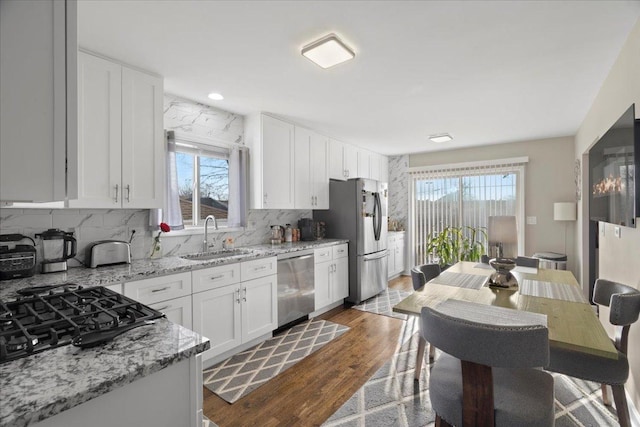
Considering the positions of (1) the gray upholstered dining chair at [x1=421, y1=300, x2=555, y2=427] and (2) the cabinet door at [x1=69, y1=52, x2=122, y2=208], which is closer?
(1) the gray upholstered dining chair at [x1=421, y1=300, x2=555, y2=427]

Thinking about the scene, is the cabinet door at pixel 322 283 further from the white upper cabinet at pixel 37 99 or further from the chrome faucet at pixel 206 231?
the white upper cabinet at pixel 37 99

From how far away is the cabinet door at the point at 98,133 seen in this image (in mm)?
2125

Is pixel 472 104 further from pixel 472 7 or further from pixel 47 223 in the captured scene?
pixel 47 223

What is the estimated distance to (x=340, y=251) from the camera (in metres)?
4.21

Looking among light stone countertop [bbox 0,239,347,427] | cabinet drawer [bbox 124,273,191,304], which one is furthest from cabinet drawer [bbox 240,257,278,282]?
light stone countertop [bbox 0,239,347,427]

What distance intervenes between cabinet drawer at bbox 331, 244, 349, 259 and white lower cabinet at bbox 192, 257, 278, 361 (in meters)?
1.14

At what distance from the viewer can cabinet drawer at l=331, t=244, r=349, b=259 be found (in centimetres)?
411

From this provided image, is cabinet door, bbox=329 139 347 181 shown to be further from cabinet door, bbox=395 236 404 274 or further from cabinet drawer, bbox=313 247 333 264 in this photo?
cabinet door, bbox=395 236 404 274

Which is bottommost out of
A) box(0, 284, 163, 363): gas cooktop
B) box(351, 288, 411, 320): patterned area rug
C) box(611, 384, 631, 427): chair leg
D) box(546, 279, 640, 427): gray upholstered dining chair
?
box(351, 288, 411, 320): patterned area rug

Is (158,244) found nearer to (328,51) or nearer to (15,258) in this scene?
(15,258)

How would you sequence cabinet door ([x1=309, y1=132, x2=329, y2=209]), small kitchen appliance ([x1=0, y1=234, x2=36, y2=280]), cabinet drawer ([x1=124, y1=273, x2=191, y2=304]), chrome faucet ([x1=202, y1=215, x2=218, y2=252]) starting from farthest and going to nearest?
1. cabinet door ([x1=309, y1=132, x2=329, y2=209])
2. chrome faucet ([x1=202, y1=215, x2=218, y2=252])
3. cabinet drawer ([x1=124, y1=273, x2=191, y2=304])
4. small kitchen appliance ([x1=0, y1=234, x2=36, y2=280])

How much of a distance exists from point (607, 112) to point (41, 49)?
359 centimetres

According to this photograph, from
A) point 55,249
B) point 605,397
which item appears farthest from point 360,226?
point 55,249

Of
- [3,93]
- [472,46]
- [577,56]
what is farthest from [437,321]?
[577,56]
